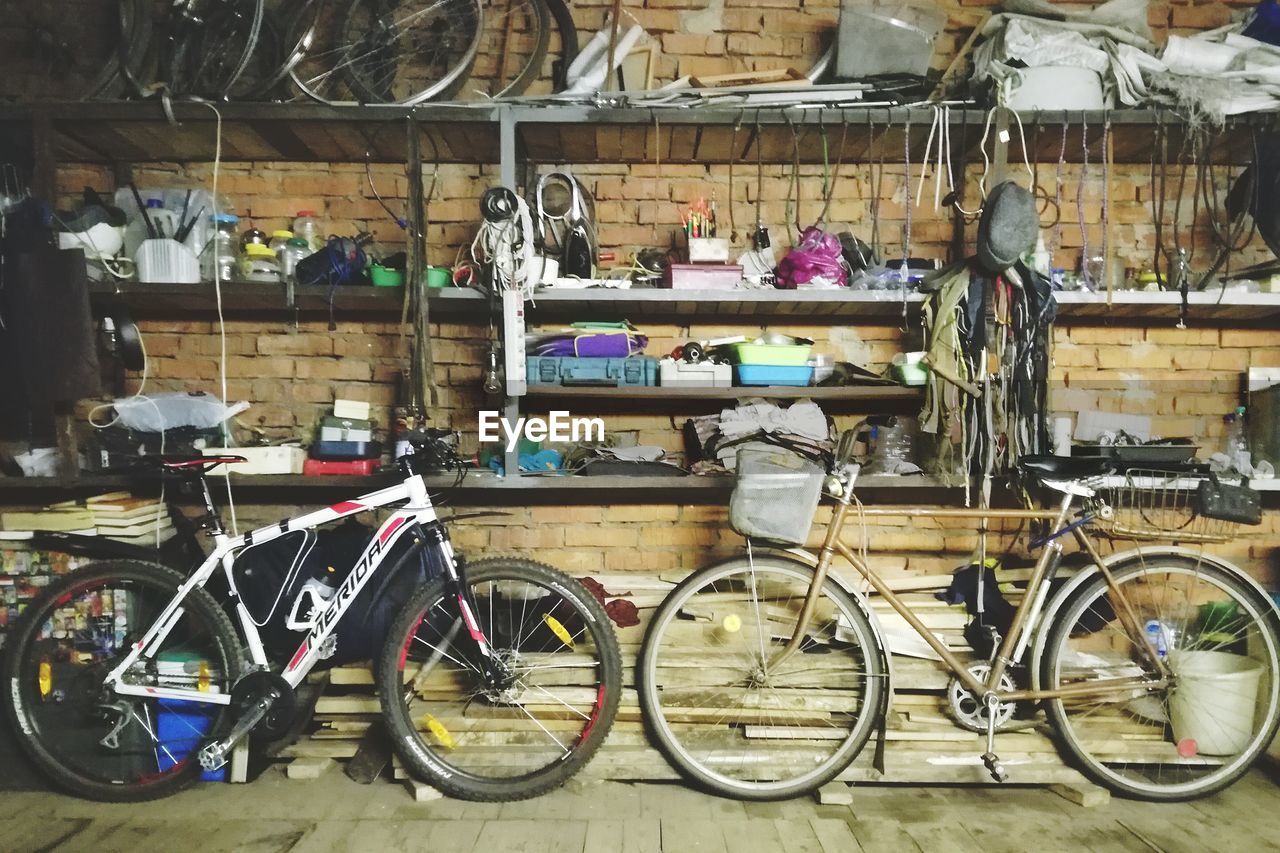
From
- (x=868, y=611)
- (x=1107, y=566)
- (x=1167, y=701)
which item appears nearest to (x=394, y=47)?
(x=868, y=611)

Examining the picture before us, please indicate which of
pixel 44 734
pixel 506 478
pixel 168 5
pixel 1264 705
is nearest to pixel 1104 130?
pixel 1264 705

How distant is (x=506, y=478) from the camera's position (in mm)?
2283

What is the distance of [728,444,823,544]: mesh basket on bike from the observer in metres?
1.98

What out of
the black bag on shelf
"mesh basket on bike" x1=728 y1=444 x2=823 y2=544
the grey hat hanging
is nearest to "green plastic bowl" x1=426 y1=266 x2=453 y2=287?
"mesh basket on bike" x1=728 y1=444 x2=823 y2=544

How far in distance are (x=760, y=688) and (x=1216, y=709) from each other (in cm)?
143

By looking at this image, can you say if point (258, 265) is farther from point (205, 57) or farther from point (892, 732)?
point (892, 732)

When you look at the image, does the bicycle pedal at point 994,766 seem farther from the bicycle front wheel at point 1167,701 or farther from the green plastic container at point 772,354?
the green plastic container at point 772,354

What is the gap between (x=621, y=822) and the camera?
1947 mm

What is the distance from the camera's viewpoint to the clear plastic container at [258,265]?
93.3 inches

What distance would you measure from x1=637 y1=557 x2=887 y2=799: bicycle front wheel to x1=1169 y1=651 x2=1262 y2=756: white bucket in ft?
3.21

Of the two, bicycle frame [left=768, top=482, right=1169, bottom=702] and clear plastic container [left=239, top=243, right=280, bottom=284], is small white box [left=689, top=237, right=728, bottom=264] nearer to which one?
bicycle frame [left=768, top=482, right=1169, bottom=702]

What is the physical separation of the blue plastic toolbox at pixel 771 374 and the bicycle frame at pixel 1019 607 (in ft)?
1.58

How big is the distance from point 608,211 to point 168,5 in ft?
5.85

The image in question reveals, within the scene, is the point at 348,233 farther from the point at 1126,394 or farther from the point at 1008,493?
the point at 1126,394
